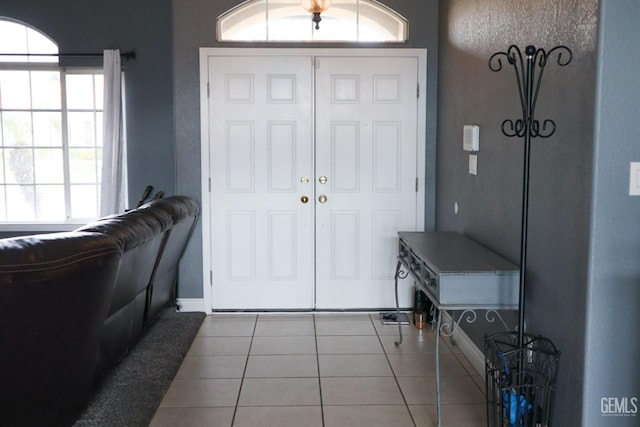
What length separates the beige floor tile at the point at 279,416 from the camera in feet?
11.2

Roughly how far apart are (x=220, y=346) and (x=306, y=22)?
99.9 inches

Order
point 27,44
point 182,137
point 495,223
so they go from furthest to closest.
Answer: point 27,44, point 182,137, point 495,223

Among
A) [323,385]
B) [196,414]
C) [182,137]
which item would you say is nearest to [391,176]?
[182,137]

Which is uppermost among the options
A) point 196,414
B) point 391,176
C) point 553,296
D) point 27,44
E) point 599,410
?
point 27,44

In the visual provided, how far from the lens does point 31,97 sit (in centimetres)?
643

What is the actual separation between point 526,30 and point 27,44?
189 inches

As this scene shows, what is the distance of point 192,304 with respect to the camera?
18.1 feet

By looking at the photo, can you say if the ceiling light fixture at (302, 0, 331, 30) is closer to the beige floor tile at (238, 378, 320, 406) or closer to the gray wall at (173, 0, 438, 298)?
the gray wall at (173, 0, 438, 298)

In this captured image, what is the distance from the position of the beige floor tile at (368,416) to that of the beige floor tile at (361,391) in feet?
0.22

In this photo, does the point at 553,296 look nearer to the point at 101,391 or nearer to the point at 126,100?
the point at 101,391

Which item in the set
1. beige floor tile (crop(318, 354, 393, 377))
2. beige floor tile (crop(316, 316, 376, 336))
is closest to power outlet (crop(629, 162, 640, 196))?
beige floor tile (crop(318, 354, 393, 377))

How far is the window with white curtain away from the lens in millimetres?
6414

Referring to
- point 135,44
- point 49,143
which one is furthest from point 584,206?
point 49,143

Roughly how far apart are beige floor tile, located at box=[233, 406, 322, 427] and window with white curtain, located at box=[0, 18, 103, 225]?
3586 millimetres
